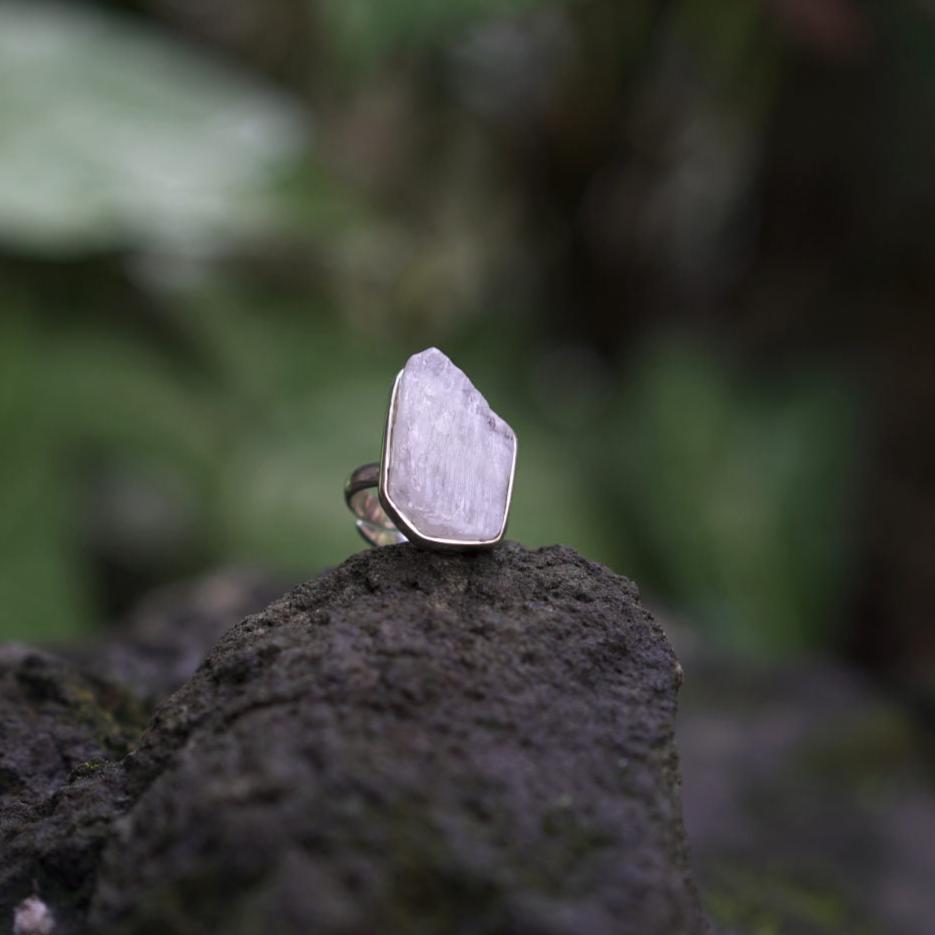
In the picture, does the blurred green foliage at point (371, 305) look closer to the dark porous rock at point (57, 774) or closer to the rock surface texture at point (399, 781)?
the dark porous rock at point (57, 774)

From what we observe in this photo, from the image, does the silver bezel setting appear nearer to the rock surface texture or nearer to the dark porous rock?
the rock surface texture

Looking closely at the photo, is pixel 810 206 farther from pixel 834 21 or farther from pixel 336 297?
pixel 336 297

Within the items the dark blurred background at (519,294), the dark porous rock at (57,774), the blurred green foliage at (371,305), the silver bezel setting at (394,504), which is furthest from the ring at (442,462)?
the blurred green foliage at (371,305)

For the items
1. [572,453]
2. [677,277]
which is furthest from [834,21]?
[572,453]

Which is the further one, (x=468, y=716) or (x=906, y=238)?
(x=906, y=238)

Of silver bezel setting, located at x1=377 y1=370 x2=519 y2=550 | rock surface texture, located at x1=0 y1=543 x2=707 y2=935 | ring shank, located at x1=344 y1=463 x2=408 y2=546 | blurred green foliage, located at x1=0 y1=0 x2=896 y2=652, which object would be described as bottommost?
rock surface texture, located at x1=0 y1=543 x2=707 y2=935

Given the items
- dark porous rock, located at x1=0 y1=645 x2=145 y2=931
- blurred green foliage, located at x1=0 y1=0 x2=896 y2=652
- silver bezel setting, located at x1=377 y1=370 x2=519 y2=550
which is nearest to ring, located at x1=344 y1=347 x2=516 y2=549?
silver bezel setting, located at x1=377 y1=370 x2=519 y2=550

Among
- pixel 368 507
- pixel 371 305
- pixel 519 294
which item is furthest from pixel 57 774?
pixel 519 294
